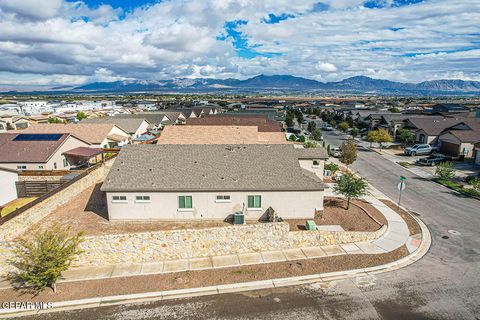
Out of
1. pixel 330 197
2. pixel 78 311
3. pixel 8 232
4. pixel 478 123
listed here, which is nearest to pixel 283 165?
pixel 330 197

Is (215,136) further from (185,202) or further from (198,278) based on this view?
(198,278)

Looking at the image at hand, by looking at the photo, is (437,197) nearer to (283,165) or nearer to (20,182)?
(283,165)

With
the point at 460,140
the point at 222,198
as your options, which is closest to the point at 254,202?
the point at 222,198

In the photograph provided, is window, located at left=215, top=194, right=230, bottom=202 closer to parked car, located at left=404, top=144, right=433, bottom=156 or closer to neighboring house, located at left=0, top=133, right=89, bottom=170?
neighboring house, located at left=0, top=133, right=89, bottom=170

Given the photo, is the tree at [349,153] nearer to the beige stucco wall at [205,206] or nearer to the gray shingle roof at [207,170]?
the gray shingle roof at [207,170]

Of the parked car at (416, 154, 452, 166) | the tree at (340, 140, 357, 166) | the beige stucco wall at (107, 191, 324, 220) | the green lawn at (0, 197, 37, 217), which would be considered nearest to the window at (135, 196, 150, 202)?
the beige stucco wall at (107, 191, 324, 220)

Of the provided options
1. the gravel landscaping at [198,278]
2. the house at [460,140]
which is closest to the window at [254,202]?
the gravel landscaping at [198,278]
